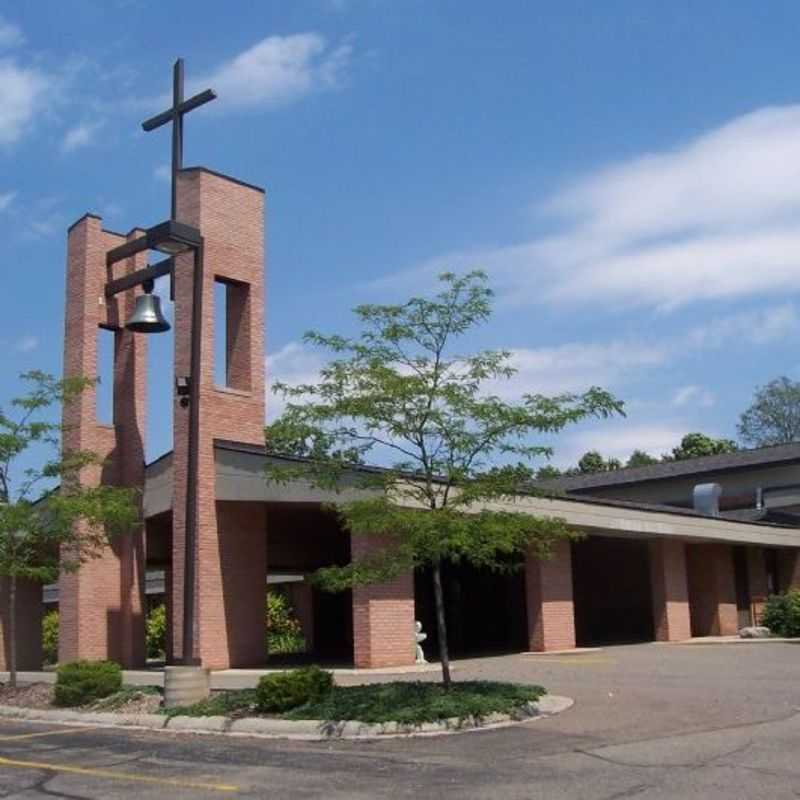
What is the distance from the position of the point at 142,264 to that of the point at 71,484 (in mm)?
7234

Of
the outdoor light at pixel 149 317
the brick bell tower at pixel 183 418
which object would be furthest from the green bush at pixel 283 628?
the outdoor light at pixel 149 317

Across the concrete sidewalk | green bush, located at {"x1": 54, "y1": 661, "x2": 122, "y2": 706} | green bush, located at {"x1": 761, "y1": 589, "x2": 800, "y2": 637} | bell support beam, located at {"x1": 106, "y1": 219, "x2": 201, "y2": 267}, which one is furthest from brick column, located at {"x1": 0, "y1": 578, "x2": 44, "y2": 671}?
green bush, located at {"x1": 761, "y1": 589, "x2": 800, "y2": 637}

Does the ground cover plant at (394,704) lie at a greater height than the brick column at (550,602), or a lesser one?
lesser

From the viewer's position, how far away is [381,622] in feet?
71.3

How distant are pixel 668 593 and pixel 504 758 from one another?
20.0 meters

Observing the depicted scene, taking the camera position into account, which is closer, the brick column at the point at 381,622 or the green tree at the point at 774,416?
the brick column at the point at 381,622

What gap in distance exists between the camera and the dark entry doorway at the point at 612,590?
37031 mm

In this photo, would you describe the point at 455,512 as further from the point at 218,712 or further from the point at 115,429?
the point at 115,429

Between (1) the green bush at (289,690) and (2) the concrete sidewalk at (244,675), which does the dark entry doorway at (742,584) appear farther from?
(1) the green bush at (289,690)

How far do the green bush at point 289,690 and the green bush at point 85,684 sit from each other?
4.11m

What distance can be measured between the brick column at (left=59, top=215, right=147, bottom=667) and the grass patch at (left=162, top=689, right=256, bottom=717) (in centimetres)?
967

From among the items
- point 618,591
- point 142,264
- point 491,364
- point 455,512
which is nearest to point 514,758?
point 455,512

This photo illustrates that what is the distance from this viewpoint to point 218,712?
1563 centimetres

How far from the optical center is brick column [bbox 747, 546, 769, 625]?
118ft
